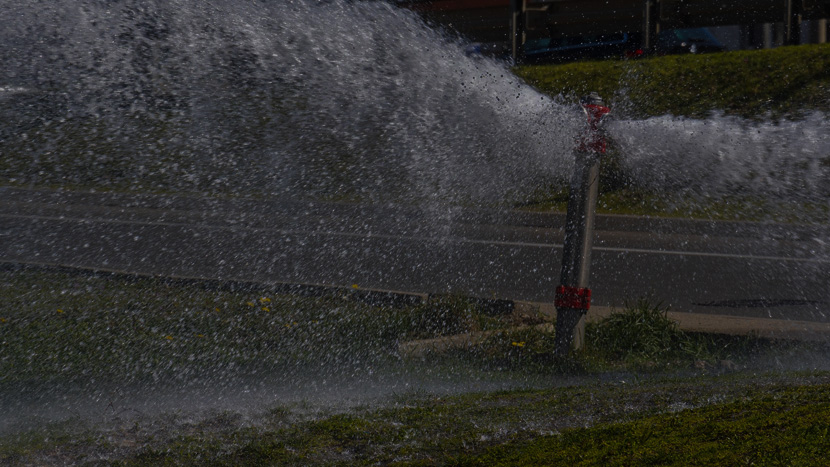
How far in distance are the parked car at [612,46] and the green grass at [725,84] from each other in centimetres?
70

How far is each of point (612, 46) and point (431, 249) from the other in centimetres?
841

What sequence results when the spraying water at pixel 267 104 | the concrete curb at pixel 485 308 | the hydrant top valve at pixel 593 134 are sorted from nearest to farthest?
the hydrant top valve at pixel 593 134 → the concrete curb at pixel 485 308 → the spraying water at pixel 267 104

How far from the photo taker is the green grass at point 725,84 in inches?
516

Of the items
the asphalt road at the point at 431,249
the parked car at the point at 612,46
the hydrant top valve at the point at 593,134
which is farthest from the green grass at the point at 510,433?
the parked car at the point at 612,46

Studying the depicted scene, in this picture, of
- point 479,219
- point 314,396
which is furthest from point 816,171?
point 314,396

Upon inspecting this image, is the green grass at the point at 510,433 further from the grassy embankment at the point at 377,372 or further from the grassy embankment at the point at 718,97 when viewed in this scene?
the grassy embankment at the point at 718,97

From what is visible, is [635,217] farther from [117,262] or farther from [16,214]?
[16,214]

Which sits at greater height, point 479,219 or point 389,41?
point 389,41

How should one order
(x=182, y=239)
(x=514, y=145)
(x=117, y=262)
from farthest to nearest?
1. (x=182, y=239)
2. (x=117, y=262)
3. (x=514, y=145)

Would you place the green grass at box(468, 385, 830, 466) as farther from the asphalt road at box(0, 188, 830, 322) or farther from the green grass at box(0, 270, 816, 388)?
the asphalt road at box(0, 188, 830, 322)

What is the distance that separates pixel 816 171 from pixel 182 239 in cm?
948

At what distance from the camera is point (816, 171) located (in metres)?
13.2

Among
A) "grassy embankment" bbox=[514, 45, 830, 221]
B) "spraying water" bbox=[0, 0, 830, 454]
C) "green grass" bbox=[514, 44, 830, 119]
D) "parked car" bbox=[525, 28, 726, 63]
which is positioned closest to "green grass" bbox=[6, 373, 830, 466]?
"spraying water" bbox=[0, 0, 830, 454]

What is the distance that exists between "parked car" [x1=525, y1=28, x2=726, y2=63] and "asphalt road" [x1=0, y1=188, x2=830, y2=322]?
4.87m
